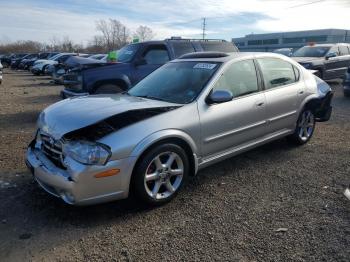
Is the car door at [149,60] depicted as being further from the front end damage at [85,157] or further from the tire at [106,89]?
the front end damage at [85,157]

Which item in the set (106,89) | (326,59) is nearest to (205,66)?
(106,89)

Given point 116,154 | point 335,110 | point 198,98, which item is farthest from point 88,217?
point 335,110

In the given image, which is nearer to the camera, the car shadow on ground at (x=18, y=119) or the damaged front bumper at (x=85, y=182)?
the damaged front bumper at (x=85, y=182)

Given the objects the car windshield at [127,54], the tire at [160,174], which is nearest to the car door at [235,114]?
the tire at [160,174]

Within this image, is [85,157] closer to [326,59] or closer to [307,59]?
[307,59]

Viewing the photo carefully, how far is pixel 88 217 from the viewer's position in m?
3.75

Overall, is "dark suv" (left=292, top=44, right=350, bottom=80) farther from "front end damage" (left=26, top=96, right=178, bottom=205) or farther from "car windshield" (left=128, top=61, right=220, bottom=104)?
"front end damage" (left=26, top=96, right=178, bottom=205)

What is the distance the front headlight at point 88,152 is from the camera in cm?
343

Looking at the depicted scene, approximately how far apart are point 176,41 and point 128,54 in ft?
4.31

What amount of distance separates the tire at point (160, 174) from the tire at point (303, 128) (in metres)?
2.68

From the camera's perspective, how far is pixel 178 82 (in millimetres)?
4820

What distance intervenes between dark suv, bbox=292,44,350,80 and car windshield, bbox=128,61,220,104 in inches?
392

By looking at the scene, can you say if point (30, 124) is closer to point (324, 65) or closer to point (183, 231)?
point (183, 231)

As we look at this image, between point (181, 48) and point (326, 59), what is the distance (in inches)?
306
